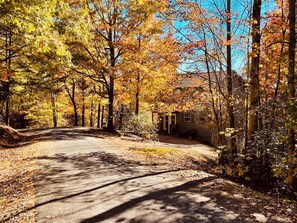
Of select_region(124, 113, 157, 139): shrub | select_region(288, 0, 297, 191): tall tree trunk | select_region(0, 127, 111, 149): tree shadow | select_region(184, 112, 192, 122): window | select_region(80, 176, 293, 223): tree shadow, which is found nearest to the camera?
select_region(80, 176, 293, 223): tree shadow

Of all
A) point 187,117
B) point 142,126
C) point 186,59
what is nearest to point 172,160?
point 186,59

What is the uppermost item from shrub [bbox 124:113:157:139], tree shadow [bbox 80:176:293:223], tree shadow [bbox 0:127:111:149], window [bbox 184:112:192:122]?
window [bbox 184:112:192:122]

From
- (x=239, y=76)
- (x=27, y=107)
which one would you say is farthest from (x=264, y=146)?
(x=27, y=107)

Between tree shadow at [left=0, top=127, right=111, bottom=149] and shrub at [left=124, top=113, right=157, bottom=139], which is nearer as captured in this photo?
tree shadow at [left=0, top=127, right=111, bottom=149]

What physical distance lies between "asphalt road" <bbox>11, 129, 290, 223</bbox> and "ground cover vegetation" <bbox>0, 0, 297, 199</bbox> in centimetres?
156

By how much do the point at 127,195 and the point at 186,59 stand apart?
6.05 m

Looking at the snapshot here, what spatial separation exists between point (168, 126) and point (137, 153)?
20193mm

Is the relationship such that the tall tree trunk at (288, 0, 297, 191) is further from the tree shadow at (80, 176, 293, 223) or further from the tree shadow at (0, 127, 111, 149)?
the tree shadow at (0, 127, 111, 149)

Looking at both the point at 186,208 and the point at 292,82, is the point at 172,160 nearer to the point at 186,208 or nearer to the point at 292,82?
the point at 186,208

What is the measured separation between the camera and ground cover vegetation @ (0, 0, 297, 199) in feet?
20.7

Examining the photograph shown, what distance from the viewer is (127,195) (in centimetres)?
512

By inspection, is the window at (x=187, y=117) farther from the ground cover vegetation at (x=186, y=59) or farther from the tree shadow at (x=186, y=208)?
the tree shadow at (x=186, y=208)

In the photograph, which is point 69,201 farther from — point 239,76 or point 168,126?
point 168,126

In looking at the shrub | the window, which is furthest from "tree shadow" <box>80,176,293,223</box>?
the window
